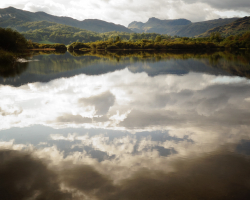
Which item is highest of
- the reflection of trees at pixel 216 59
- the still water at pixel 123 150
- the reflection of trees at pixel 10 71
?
the reflection of trees at pixel 216 59

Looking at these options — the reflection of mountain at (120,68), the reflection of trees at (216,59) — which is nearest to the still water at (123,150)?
the reflection of mountain at (120,68)

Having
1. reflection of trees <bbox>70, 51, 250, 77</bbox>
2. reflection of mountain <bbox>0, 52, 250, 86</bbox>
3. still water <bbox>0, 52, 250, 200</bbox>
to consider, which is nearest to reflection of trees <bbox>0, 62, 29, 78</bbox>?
reflection of mountain <bbox>0, 52, 250, 86</bbox>

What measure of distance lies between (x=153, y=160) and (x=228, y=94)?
11.9 meters

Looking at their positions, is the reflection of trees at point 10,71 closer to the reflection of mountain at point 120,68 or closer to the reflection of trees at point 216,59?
the reflection of mountain at point 120,68

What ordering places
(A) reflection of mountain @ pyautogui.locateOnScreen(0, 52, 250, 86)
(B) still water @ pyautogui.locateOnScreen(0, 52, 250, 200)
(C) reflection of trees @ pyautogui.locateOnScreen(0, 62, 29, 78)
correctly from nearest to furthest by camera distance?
(B) still water @ pyautogui.locateOnScreen(0, 52, 250, 200), (C) reflection of trees @ pyautogui.locateOnScreen(0, 62, 29, 78), (A) reflection of mountain @ pyautogui.locateOnScreen(0, 52, 250, 86)

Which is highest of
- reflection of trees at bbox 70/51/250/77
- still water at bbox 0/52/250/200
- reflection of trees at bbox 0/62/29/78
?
reflection of trees at bbox 70/51/250/77

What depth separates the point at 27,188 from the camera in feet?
15.7

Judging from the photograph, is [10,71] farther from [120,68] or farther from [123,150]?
[123,150]

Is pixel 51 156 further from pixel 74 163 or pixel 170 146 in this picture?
pixel 170 146

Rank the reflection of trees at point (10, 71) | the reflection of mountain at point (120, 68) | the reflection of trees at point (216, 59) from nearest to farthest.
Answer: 1. the reflection of trees at point (10, 71)
2. the reflection of mountain at point (120, 68)
3. the reflection of trees at point (216, 59)

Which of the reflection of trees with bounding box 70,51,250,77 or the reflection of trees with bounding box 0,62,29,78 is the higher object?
the reflection of trees with bounding box 70,51,250,77

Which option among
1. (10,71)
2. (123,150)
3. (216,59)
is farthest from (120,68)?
(216,59)

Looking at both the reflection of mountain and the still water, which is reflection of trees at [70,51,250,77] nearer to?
the reflection of mountain

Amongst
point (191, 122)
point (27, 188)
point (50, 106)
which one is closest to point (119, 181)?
point (27, 188)
